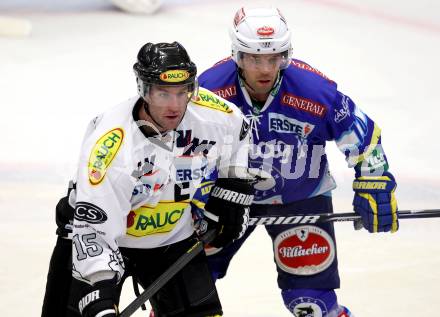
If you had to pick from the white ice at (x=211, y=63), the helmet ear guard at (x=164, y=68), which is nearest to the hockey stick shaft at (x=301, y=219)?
the white ice at (x=211, y=63)

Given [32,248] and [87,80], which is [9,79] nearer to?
[87,80]

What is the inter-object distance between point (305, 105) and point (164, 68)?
78cm

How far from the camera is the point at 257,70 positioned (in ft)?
13.0

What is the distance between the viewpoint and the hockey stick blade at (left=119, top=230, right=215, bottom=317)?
11.8ft

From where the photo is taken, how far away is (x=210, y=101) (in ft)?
12.0

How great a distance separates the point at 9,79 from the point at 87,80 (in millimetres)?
511

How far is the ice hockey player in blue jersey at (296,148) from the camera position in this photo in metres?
4.02

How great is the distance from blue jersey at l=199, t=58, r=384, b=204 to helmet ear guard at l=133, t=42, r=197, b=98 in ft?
2.07

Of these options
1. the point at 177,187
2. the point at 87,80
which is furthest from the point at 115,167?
the point at 87,80

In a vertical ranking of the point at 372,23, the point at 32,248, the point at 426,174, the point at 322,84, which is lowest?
the point at 32,248

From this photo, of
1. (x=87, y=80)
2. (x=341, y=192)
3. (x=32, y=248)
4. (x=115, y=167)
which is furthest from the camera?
(x=87, y=80)

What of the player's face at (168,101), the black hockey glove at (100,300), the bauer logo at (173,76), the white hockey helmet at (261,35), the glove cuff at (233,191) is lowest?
the black hockey glove at (100,300)

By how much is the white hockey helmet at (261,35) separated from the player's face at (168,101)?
1.99ft

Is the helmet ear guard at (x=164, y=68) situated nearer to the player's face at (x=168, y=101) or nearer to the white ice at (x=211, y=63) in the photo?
the player's face at (x=168, y=101)
